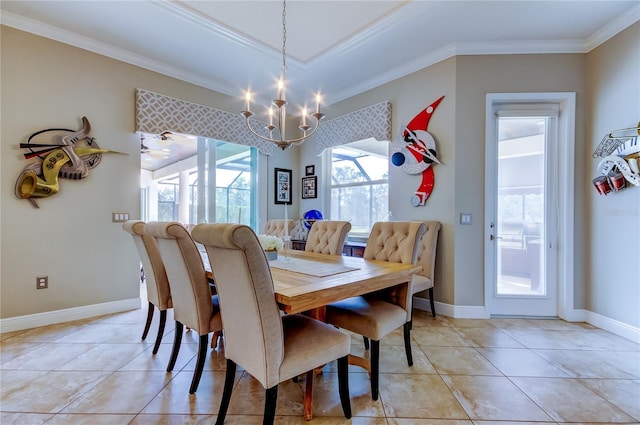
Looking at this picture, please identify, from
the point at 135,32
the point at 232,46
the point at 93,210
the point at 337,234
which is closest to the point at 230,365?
the point at 337,234

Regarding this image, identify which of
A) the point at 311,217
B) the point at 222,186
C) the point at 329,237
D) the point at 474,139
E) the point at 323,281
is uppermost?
the point at 474,139

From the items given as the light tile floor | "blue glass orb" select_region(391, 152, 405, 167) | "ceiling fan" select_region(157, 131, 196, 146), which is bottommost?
the light tile floor

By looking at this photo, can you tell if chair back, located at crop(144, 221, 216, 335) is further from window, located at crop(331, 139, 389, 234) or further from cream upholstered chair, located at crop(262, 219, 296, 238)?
window, located at crop(331, 139, 389, 234)

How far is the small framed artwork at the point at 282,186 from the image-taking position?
457 centimetres

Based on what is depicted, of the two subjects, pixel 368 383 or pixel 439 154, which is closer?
pixel 368 383

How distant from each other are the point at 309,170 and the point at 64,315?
3483mm

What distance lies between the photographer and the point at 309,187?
4.64 meters

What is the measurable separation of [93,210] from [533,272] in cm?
470

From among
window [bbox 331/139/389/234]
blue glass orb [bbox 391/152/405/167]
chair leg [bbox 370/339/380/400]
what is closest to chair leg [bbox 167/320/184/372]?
chair leg [bbox 370/339/380/400]

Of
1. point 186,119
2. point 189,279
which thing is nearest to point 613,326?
point 189,279

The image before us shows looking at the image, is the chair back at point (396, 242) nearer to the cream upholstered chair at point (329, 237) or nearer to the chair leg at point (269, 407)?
the cream upholstered chair at point (329, 237)

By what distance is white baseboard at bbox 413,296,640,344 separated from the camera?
2416 mm

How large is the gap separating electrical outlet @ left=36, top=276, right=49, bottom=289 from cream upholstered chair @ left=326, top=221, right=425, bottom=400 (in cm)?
281

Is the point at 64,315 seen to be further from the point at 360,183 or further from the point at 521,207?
the point at 521,207
